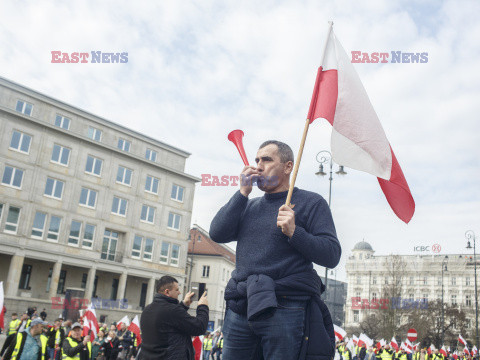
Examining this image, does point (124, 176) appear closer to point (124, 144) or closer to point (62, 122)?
point (124, 144)

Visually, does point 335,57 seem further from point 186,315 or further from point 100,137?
point 100,137

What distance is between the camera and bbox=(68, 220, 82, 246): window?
1686 inches

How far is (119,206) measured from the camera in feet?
154

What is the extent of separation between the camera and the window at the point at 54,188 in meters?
41.6

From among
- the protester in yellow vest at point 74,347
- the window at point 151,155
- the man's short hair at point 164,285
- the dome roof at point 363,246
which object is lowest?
the protester in yellow vest at point 74,347

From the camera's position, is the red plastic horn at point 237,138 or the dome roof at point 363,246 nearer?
the red plastic horn at point 237,138

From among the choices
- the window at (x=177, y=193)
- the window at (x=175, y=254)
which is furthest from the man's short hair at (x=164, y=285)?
the window at (x=175, y=254)

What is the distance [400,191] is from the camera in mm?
3662

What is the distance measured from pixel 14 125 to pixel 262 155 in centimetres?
4100

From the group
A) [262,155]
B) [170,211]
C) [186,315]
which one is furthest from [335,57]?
[170,211]

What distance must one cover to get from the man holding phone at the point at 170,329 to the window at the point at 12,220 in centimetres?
3715

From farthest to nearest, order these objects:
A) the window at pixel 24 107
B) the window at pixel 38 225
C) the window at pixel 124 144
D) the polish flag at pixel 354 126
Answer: the window at pixel 124 144 → the window at pixel 24 107 → the window at pixel 38 225 → the polish flag at pixel 354 126

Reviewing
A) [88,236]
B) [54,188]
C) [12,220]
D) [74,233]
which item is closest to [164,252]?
[88,236]

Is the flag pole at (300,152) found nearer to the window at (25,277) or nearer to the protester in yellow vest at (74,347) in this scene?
the protester in yellow vest at (74,347)
